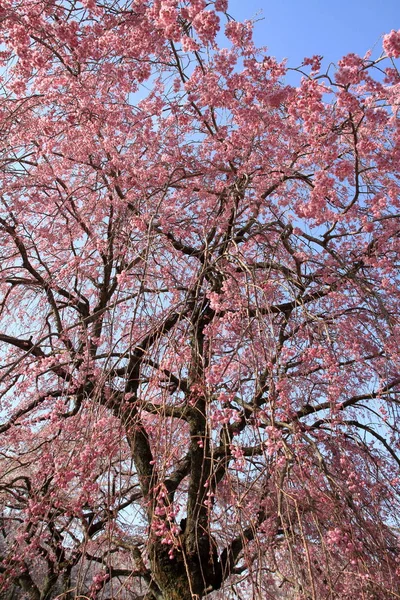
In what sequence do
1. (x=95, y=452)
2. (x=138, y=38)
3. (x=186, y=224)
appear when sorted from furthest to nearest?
1. (x=186, y=224)
2. (x=138, y=38)
3. (x=95, y=452)

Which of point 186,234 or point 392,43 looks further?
point 186,234

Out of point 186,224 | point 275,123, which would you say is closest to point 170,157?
point 186,224

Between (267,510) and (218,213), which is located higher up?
(218,213)

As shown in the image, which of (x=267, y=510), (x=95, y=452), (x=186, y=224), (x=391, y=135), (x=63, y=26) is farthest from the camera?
(x=186, y=224)

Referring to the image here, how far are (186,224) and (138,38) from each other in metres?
1.54

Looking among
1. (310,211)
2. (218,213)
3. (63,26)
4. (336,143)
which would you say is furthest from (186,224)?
(63,26)

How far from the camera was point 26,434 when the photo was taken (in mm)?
4496

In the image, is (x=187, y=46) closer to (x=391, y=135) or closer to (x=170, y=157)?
(x=170, y=157)

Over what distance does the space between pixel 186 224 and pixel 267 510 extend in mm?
2549

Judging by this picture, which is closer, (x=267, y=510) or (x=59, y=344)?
(x=267, y=510)

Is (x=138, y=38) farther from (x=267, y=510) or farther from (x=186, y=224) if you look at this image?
(x=267, y=510)

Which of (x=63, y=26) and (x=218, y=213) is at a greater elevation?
(x=63, y=26)

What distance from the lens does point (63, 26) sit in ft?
11.2

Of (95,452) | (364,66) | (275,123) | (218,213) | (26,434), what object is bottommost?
(95,452)
